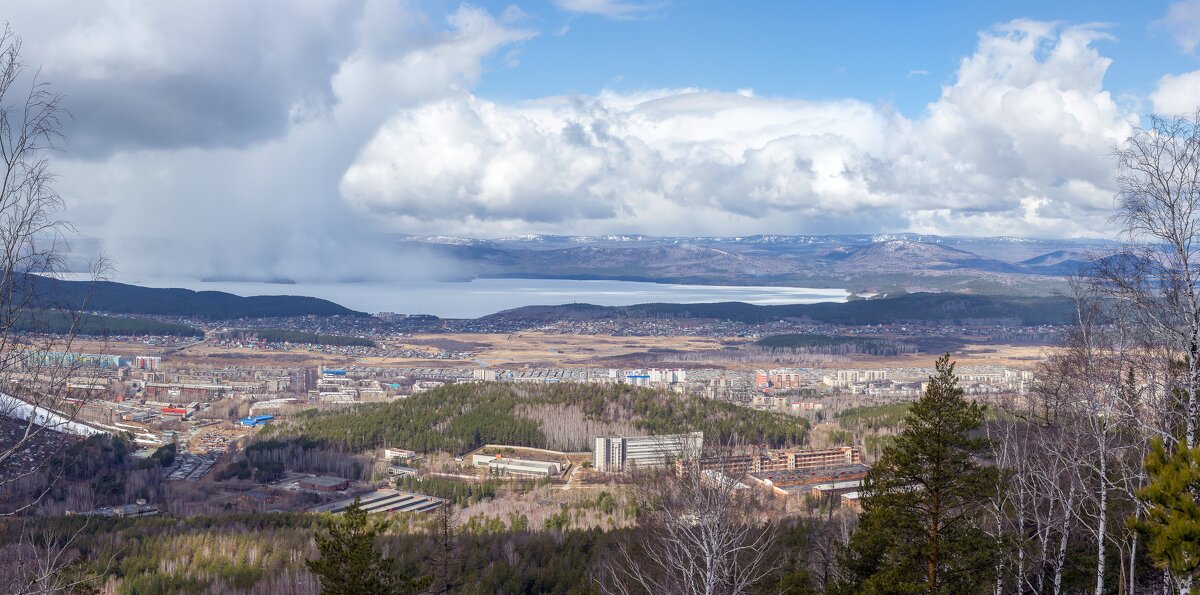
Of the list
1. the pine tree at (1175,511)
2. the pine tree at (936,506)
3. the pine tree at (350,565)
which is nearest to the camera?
the pine tree at (1175,511)

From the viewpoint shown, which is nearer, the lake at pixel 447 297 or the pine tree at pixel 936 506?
the pine tree at pixel 936 506

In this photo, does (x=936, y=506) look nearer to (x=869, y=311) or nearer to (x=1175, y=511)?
Result: (x=1175, y=511)

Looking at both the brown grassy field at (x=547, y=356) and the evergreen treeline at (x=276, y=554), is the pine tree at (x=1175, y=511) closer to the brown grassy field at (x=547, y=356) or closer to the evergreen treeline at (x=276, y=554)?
the evergreen treeline at (x=276, y=554)

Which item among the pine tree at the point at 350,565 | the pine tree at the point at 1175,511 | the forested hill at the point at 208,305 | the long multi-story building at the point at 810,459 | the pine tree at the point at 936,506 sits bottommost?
the long multi-story building at the point at 810,459

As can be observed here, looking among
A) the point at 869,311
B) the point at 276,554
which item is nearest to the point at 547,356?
the point at 276,554

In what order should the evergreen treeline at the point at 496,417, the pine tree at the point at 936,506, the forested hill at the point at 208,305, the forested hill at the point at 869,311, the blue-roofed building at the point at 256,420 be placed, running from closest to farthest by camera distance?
1. the pine tree at the point at 936,506
2. the evergreen treeline at the point at 496,417
3. the blue-roofed building at the point at 256,420
4. the forested hill at the point at 208,305
5. the forested hill at the point at 869,311

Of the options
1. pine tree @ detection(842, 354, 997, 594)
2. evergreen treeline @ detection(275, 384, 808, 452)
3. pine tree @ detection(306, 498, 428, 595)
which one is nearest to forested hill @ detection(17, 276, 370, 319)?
evergreen treeline @ detection(275, 384, 808, 452)

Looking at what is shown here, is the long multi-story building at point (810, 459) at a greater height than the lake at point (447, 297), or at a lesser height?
lesser

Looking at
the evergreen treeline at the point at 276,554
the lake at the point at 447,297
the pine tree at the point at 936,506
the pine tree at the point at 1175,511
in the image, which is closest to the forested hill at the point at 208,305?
the lake at the point at 447,297
